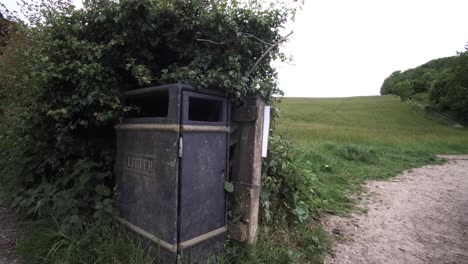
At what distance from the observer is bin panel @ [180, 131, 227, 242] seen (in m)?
2.12

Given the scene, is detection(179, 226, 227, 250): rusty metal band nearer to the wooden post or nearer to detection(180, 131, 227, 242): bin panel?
detection(180, 131, 227, 242): bin panel

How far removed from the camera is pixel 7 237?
2.77 metres

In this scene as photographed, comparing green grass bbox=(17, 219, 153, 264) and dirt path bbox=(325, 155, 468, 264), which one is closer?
green grass bbox=(17, 219, 153, 264)

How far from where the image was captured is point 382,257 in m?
3.06

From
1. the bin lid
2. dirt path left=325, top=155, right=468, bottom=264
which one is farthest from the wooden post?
dirt path left=325, top=155, right=468, bottom=264

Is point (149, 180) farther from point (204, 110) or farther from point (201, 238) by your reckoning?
point (204, 110)

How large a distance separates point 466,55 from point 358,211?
146 ft

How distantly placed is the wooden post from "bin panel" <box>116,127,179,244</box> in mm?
708

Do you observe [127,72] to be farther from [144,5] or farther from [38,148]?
[38,148]

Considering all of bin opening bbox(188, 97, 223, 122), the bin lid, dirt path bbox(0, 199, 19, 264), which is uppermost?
the bin lid

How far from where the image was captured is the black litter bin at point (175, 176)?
2082mm

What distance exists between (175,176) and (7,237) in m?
2.12

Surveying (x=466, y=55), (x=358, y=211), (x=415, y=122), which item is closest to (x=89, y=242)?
(x=358, y=211)

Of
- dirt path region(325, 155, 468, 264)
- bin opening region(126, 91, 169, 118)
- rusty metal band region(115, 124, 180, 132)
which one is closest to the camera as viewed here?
rusty metal band region(115, 124, 180, 132)
